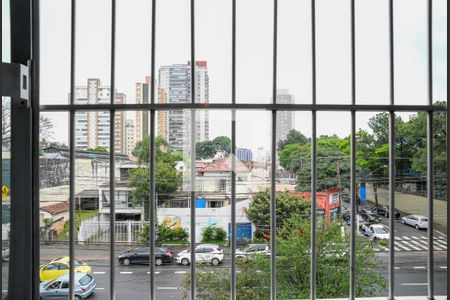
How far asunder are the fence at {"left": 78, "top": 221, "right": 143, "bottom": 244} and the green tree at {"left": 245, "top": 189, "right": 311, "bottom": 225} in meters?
1.05

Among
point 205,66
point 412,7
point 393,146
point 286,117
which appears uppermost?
point 412,7

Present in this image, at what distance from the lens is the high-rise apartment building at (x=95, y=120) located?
9.96 ft

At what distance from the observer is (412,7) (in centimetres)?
324

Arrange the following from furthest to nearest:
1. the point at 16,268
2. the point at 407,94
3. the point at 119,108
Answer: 1. the point at 407,94
2. the point at 119,108
3. the point at 16,268

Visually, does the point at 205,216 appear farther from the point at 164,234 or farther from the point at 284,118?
the point at 284,118

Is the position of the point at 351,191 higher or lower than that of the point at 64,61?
lower

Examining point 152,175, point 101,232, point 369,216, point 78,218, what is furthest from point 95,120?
point 369,216

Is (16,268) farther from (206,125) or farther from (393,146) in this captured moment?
(393,146)

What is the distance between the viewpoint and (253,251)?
3.26 m

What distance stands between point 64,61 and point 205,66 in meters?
1.19

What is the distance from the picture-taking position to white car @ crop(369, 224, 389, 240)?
324 centimetres

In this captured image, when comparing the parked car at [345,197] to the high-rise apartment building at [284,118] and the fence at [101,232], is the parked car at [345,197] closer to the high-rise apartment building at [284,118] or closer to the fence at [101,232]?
the high-rise apartment building at [284,118]

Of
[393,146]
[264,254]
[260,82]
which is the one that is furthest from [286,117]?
[264,254]

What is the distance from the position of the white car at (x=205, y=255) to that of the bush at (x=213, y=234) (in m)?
0.08
